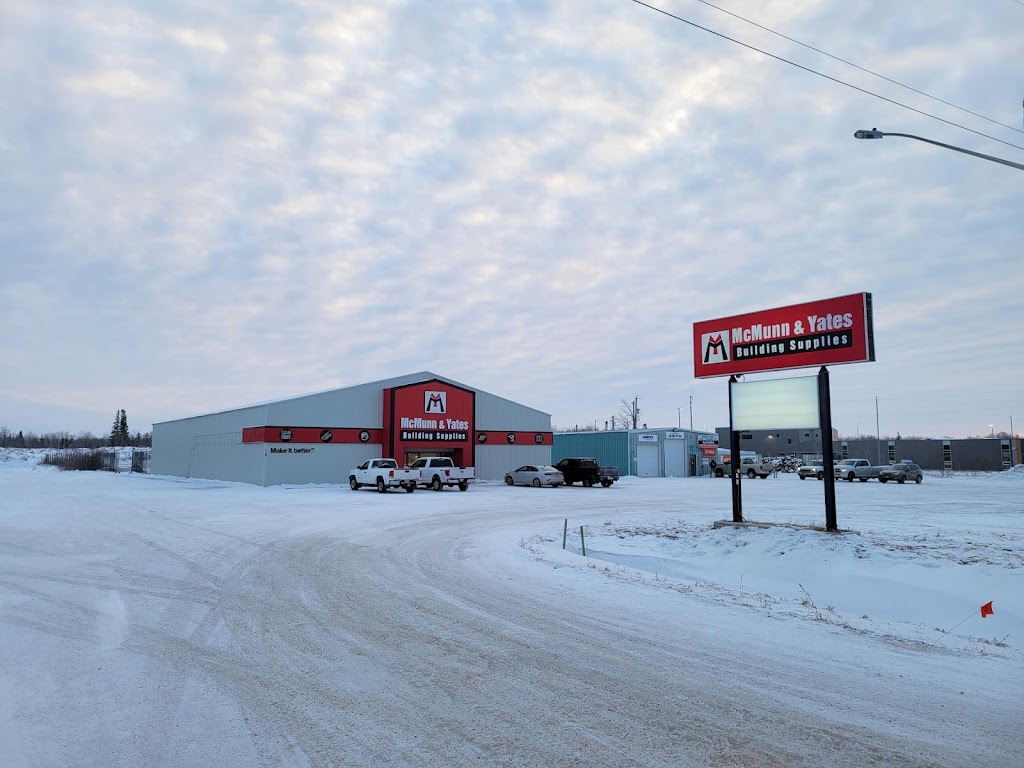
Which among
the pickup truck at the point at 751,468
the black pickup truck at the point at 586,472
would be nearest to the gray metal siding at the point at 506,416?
the black pickup truck at the point at 586,472

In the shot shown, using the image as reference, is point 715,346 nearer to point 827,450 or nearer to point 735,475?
point 735,475

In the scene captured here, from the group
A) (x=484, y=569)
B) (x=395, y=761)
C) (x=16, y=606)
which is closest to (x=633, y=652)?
(x=395, y=761)

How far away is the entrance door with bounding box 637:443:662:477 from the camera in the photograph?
6072cm

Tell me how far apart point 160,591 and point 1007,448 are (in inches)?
3468

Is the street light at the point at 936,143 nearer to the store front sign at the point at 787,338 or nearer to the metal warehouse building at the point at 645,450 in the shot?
the store front sign at the point at 787,338

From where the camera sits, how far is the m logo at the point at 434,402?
152 ft

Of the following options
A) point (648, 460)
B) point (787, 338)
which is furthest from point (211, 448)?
point (787, 338)

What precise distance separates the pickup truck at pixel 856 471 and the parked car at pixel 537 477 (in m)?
21.3

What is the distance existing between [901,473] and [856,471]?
2.96m

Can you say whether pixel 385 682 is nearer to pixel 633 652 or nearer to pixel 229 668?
pixel 229 668

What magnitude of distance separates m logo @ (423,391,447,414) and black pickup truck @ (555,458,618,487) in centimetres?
895

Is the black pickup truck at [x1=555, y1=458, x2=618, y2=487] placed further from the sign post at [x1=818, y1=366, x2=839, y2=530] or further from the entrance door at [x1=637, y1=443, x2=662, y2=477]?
the sign post at [x1=818, y1=366, x2=839, y2=530]

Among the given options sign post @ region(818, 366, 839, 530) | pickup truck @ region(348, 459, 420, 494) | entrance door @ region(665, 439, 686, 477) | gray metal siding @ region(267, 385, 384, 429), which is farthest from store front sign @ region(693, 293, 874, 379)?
entrance door @ region(665, 439, 686, 477)

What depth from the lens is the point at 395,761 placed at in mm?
4344
